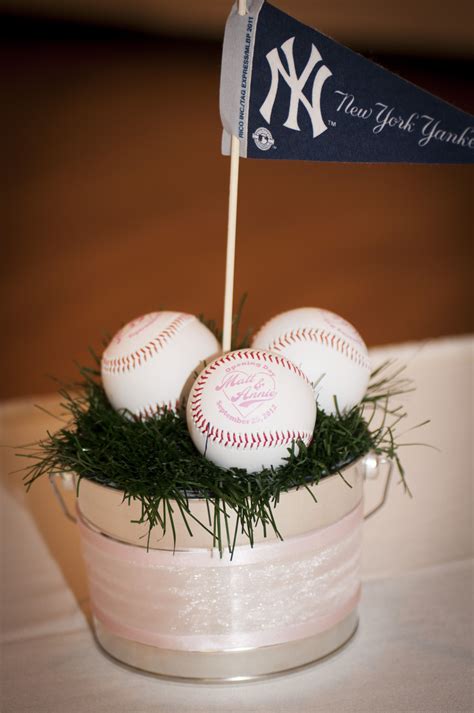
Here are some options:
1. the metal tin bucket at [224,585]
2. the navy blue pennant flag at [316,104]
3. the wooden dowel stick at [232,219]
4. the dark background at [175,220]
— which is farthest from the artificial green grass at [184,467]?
the dark background at [175,220]

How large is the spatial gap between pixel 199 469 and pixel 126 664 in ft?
0.94

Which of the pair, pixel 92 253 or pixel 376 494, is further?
pixel 92 253

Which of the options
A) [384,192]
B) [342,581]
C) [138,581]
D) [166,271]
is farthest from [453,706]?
[384,192]

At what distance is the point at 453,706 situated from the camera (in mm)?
978

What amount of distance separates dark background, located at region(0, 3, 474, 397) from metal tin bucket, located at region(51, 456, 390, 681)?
109 cm

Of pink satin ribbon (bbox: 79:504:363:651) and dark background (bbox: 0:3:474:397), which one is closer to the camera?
pink satin ribbon (bbox: 79:504:363:651)

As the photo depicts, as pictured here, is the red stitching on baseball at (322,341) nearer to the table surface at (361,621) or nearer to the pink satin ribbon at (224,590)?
the pink satin ribbon at (224,590)

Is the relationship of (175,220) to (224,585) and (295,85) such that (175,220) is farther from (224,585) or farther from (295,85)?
(224,585)

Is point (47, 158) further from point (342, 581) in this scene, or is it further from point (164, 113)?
point (342, 581)

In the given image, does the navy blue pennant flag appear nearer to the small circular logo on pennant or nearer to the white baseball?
the small circular logo on pennant

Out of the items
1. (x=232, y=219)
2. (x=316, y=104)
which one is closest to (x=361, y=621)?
(x=232, y=219)

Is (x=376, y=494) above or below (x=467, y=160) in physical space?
below

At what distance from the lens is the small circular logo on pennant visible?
3.40ft

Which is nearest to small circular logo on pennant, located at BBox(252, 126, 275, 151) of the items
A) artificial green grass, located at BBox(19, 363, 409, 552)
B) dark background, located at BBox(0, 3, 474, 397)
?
artificial green grass, located at BBox(19, 363, 409, 552)
